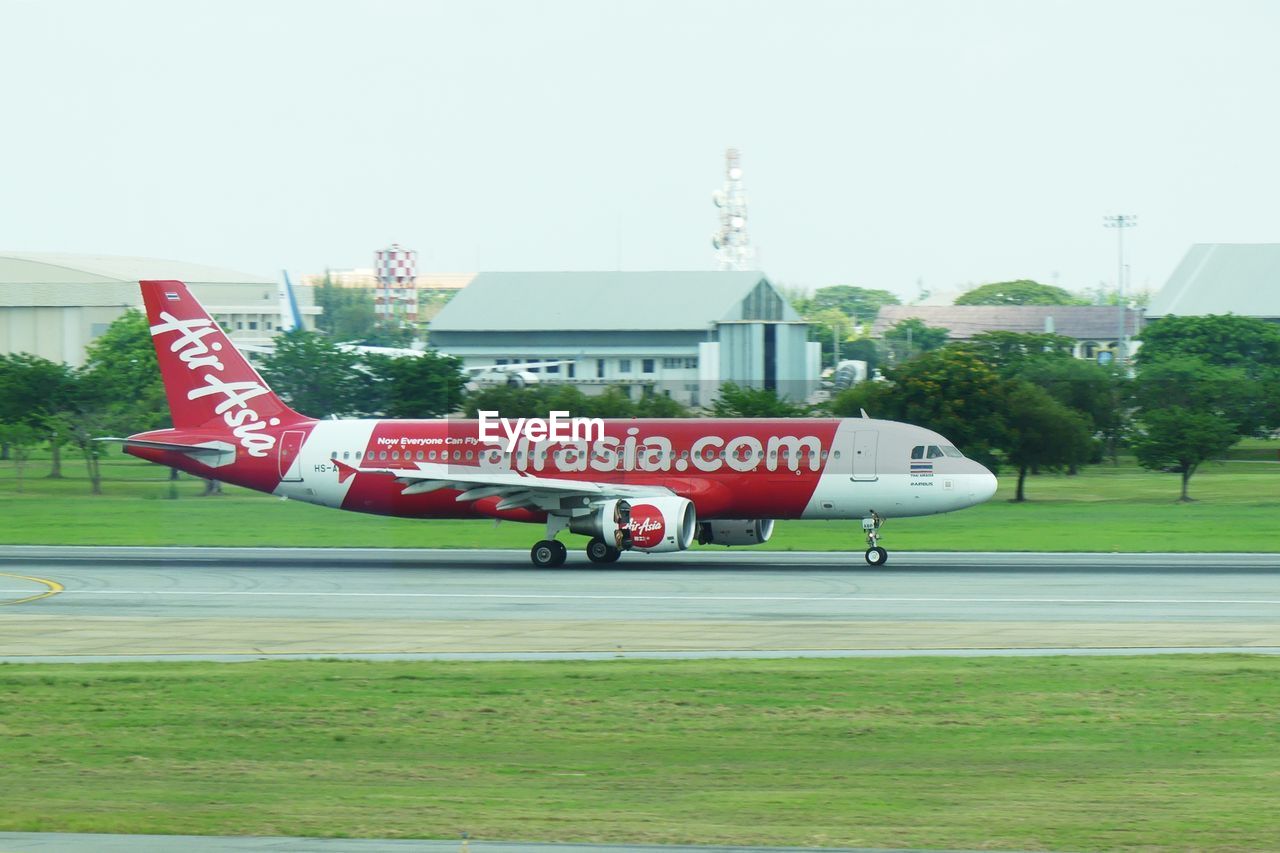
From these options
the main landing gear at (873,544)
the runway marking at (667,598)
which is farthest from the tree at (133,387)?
the main landing gear at (873,544)

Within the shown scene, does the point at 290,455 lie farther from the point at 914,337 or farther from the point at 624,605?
the point at 914,337

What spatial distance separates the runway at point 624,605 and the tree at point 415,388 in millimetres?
32134

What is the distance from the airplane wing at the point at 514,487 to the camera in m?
40.7

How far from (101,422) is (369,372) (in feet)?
45.1

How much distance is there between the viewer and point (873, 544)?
4050 centimetres

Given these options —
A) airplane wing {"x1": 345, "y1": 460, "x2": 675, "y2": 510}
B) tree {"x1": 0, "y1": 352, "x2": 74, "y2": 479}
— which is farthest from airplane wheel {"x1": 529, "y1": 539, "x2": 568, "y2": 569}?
tree {"x1": 0, "y1": 352, "x2": 74, "y2": 479}

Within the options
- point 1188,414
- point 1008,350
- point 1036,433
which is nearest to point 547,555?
point 1036,433

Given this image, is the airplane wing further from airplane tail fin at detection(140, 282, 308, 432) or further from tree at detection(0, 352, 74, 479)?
tree at detection(0, 352, 74, 479)

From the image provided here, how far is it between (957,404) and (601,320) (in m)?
62.8

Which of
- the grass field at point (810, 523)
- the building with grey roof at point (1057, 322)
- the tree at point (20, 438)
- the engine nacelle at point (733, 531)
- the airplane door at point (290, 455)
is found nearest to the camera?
the engine nacelle at point (733, 531)

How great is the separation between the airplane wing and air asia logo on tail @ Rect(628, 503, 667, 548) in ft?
5.19

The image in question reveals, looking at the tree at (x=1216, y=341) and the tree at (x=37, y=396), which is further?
the tree at (x=1216, y=341)

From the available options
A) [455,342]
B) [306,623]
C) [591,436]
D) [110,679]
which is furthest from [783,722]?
[455,342]

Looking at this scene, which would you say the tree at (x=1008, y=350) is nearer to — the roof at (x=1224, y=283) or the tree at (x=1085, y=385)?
the tree at (x=1085, y=385)
